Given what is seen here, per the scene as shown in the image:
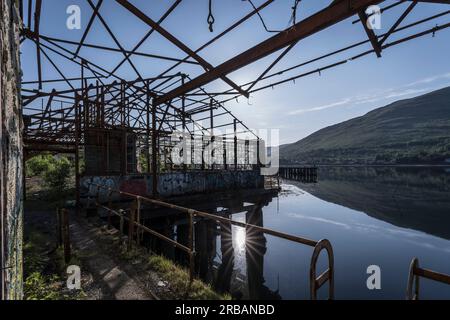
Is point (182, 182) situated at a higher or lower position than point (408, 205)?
higher

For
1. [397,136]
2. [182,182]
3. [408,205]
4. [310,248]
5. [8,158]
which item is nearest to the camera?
[8,158]

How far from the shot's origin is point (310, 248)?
19.3 meters

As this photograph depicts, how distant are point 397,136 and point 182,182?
154 meters

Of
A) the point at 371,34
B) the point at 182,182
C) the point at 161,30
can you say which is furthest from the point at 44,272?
the point at 182,182

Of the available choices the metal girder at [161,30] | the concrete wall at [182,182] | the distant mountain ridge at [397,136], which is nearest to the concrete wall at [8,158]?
the metal girder at [161,30]

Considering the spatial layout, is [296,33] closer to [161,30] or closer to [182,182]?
[161,30]

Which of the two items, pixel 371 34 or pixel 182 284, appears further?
pixel 371 34

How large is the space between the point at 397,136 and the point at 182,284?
6293 inches

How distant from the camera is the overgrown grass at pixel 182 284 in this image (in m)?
3.62

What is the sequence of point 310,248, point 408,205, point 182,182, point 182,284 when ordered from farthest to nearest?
point 408,205 → point 310,248 → point 182,182 → point 182,284

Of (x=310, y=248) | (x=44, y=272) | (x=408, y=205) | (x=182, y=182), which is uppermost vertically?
(x=182, y=182)
